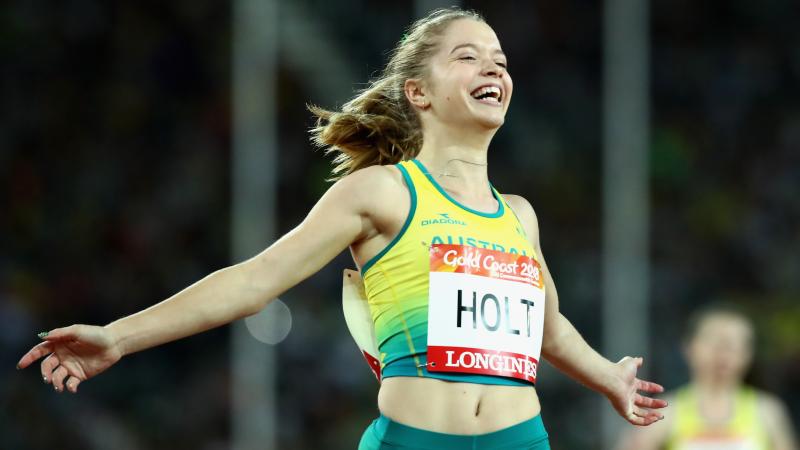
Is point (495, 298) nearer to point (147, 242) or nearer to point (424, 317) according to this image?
point (424, 317)

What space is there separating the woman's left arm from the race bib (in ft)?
1.07

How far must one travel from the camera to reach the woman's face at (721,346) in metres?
5.81

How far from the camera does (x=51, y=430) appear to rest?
820 centimetres

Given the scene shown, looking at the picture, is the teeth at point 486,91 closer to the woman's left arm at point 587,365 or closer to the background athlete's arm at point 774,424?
the woman's left arm at point 587,365

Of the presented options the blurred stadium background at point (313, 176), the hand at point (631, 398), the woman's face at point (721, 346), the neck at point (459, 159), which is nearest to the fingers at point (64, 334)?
the neck at point (459, 159)

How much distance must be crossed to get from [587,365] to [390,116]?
87 centimetres

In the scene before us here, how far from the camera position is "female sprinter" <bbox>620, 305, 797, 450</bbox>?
19.2 ft

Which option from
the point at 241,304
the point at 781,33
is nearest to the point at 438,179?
the point at 241,304

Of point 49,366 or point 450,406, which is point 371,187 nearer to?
point 450,406

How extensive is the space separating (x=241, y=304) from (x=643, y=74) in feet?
22.9

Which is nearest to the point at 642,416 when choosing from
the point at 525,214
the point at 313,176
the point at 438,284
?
the point at 525,214

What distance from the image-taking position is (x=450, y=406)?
2.96 metres

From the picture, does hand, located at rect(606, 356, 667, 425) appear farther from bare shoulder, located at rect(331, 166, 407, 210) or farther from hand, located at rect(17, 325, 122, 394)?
hand, located at rect(17, 325, 122, 394)

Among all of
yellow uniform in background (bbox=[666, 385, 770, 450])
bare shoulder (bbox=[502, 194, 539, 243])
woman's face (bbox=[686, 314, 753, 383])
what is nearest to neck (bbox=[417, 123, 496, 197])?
bare shoulder (bbox=[502, 194, 539, 243])
